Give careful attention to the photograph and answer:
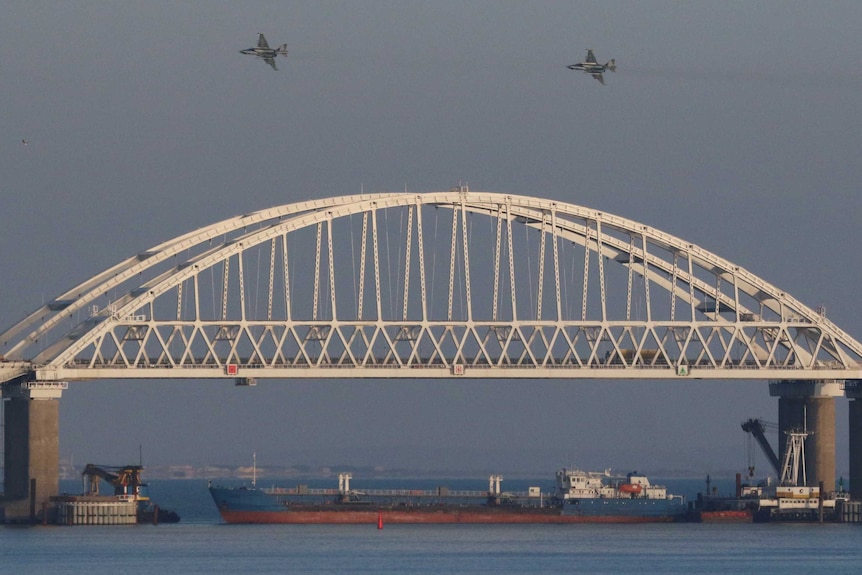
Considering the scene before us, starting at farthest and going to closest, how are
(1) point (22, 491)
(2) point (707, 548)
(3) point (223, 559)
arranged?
1. (1) point (22, 491)
2. (2) point (707, 548)
3. (3) point (223, 559)

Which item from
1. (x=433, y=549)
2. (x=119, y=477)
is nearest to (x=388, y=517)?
(x=119, y=477)

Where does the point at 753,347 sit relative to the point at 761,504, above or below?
above

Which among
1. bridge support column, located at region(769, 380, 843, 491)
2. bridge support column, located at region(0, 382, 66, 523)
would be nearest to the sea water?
bridge support column, located at region(0, 382, 66, 523)

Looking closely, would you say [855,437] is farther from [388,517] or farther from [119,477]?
[119,477]

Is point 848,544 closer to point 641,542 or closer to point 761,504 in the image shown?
point 641,542

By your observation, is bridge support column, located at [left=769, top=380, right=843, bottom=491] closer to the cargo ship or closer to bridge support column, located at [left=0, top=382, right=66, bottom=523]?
the cargo ship

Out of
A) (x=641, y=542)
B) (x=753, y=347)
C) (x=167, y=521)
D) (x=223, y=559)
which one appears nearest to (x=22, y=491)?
(x=167, y=521)
